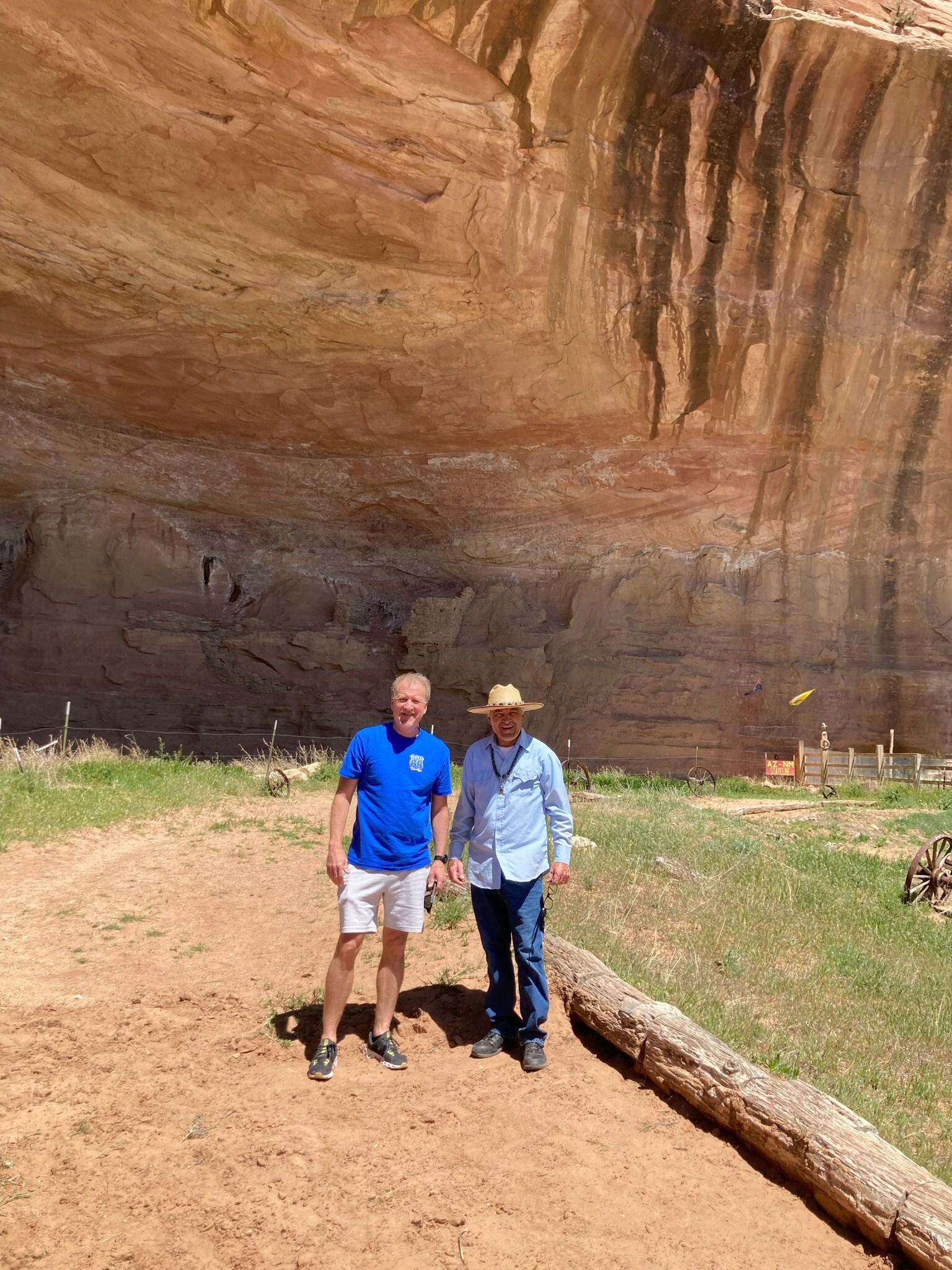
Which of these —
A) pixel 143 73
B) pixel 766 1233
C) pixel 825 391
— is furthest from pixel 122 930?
pixel 825 391

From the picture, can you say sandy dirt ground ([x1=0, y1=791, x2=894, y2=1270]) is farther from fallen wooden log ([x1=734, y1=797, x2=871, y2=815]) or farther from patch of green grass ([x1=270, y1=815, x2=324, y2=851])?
fallen wooden log ([x1=734, y1=797, x2=871, y2=815])

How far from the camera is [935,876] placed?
335 inches

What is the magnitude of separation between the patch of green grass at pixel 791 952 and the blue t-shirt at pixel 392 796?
177cm

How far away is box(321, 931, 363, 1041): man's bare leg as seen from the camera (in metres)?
3.89

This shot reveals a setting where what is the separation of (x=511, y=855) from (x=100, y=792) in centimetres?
704

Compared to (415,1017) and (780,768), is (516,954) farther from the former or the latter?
(780,768)

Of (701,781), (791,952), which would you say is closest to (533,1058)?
(791,952)

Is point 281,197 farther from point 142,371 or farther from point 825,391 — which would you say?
point 825,391

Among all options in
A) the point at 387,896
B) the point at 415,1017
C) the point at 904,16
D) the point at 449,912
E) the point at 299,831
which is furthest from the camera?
the point at 904,16

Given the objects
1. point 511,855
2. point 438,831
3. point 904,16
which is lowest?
point 511,855

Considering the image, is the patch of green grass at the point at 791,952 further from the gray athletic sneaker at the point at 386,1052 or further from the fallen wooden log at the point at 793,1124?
the gray athletic sneaker at the point at 386,1052

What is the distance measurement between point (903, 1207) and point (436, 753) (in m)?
2.40

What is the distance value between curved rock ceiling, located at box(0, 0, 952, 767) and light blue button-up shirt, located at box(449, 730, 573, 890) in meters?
11.1

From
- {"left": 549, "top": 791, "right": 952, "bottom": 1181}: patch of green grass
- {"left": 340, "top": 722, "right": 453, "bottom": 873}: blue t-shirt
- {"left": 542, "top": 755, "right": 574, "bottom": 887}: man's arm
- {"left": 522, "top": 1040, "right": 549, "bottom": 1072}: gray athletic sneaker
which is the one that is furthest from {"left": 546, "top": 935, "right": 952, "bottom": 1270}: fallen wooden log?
{"left": 340, "top": 722, "right": 453, "bottom": 873}: blue t-shirt
